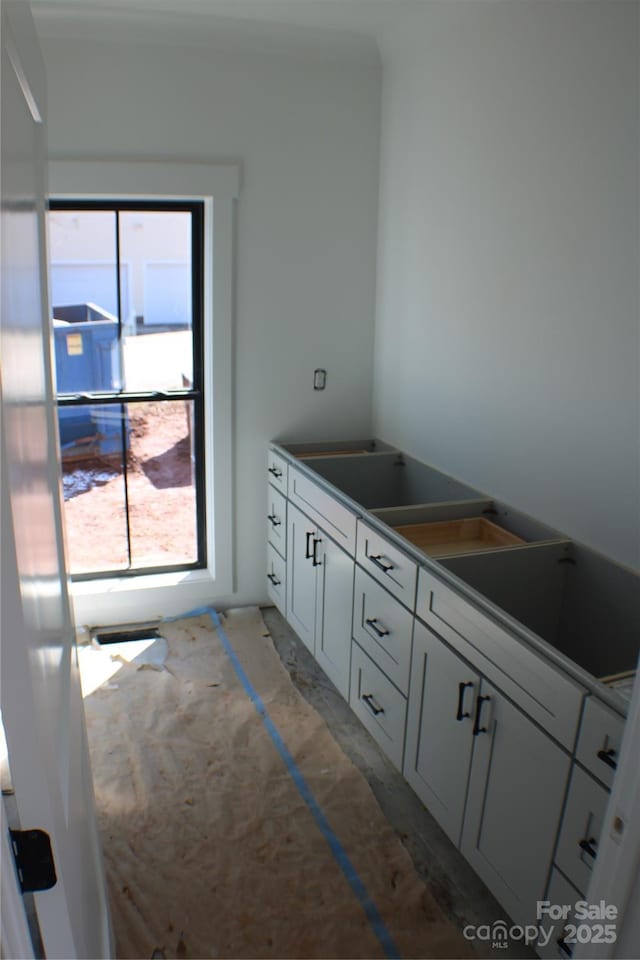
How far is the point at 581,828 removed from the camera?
1.65 m

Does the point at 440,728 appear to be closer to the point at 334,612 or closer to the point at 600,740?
the point at 600,740

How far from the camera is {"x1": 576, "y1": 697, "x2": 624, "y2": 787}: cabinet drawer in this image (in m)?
1.55

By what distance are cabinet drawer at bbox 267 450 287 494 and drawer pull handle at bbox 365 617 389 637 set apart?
1.03 meters

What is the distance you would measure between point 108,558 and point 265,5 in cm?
265

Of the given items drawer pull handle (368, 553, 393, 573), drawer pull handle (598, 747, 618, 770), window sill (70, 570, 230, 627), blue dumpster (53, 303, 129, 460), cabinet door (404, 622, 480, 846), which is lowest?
window sill (70, 570, 230, 627)

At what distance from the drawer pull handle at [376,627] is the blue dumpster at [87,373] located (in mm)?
1700

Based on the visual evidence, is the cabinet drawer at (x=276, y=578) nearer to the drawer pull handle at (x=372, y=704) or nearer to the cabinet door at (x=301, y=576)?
the cabinet door at (x=301, y=576)

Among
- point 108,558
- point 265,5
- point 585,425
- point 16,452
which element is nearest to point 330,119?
point 265,5

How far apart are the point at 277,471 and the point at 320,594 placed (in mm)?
751

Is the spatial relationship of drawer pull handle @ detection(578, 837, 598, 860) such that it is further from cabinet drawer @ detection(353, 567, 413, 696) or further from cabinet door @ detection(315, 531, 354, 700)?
cabinet door @ detection(315, 531, 354, 700)

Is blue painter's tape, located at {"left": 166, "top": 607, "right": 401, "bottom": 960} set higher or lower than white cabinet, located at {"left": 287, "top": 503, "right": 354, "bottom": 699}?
lower

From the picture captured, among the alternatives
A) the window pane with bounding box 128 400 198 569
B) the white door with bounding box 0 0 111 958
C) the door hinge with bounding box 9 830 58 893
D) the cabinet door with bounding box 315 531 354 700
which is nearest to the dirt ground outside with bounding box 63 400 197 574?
the window pane with bounding box 128 400 198 569

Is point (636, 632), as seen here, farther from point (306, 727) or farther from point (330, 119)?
point (330, 119)

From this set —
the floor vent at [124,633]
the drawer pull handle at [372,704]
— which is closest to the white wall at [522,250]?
the drawer pull handle at [372,704]
